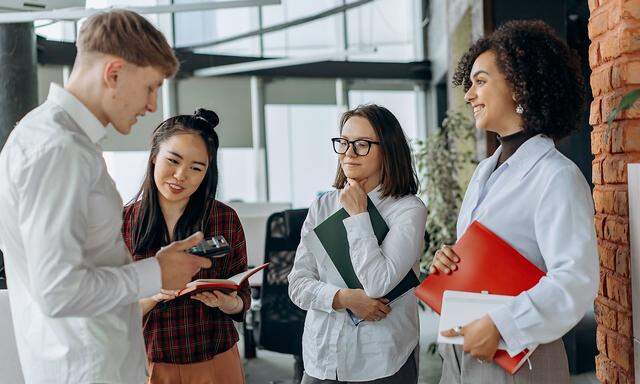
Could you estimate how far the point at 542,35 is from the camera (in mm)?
1744

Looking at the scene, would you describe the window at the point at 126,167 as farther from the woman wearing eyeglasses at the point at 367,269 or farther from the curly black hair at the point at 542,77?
the curly black hair at the point at 542,77

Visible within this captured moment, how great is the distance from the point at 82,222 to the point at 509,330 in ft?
3.04

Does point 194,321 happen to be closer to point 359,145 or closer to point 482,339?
point 359,145

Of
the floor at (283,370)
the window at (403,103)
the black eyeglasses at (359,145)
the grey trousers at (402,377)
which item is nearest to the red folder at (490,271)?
the grey trousers at (402,377)

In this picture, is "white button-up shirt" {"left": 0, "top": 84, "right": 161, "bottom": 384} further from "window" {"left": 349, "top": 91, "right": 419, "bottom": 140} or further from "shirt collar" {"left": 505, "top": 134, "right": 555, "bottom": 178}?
"window" {"left": 349, "top": 91, "right": 419, "bottom": 140}

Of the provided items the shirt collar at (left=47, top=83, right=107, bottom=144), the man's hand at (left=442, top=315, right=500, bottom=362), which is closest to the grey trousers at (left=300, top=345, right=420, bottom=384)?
the man's hand at (left=442, top=315, right=500, bottom=362)

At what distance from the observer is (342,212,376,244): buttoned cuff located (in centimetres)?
201

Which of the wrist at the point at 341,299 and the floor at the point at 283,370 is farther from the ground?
the wrist at the point at 341,299

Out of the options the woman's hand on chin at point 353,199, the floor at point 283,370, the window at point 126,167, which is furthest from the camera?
the window at point 126,167

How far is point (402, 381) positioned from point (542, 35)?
1.04m

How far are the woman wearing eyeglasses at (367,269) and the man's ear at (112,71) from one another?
2.81 feet

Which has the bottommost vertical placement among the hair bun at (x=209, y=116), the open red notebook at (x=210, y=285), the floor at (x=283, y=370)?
the floor at (x=283, y=370)

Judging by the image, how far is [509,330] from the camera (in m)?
1.53

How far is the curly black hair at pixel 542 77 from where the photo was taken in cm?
170
